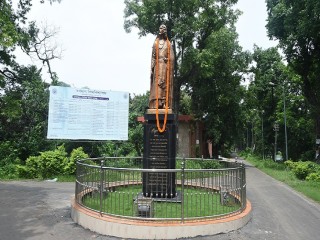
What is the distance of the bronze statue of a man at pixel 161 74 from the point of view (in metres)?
10.2

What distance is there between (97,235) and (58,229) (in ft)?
3.70

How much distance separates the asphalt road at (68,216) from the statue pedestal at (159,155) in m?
2.25

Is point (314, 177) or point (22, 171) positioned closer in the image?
point (22, 171)

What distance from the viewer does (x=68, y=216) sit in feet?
29.7

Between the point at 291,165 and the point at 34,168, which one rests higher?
the point at 291,165

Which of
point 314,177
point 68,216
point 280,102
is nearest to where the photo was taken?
point 68,216

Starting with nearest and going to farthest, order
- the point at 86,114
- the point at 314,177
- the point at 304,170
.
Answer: the point at 314,177 < the point at 304,170 < the point at 86,114

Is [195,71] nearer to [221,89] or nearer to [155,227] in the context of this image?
[221,89]

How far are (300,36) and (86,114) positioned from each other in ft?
50.6

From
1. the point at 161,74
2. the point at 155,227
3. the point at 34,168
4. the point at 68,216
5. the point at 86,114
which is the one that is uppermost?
the point at 161,74

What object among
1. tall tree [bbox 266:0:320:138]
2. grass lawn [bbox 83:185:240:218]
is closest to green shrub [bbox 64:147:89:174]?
grass lawn [bbox 83:185:240:218]

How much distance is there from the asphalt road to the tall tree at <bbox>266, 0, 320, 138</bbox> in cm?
1293

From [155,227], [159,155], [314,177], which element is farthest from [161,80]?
[314,177]

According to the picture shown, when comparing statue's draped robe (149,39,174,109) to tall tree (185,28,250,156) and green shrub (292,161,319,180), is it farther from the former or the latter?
tall tree (185,28,250,156)
